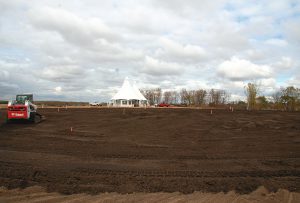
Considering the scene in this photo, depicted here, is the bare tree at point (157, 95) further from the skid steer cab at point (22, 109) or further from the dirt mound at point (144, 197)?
the dirt mound at point (144, 197)

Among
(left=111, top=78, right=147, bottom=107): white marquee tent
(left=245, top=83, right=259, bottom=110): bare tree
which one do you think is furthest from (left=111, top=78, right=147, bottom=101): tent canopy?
(left=245, top=83, right=259, bottom=110): bare tree

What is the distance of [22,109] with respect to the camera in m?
21.6

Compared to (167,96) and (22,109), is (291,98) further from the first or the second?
(22,109)

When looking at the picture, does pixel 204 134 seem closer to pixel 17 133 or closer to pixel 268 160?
pixel 268 160

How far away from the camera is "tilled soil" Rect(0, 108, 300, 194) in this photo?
773 centimetres

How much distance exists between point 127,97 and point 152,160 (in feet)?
171

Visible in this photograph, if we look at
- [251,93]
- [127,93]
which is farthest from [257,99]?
[127,93]

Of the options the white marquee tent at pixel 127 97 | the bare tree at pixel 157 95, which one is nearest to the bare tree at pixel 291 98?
the white marquee tent at pixel 127 97

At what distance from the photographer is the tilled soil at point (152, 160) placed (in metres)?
7.73

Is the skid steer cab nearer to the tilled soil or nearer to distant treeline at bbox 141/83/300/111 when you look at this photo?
the tilled soil

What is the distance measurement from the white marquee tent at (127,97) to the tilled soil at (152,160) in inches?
1715

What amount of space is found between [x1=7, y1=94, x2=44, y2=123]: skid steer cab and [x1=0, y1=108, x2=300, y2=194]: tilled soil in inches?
107

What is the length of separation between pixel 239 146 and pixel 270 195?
665 cm

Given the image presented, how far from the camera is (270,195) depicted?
22.8 ft
